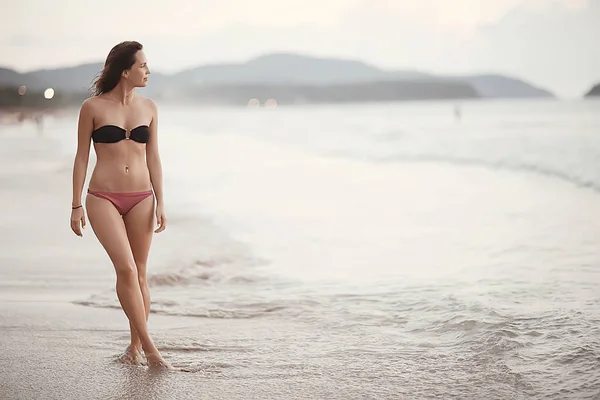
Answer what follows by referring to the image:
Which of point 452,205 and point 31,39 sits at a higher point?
point 31,39

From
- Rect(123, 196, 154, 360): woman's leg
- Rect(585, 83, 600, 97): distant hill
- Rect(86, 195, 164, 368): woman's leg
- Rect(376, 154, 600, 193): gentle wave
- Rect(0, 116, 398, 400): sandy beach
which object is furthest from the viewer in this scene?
Rect(585, 83, 600, 97): distant hill

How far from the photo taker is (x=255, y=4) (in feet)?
93.9

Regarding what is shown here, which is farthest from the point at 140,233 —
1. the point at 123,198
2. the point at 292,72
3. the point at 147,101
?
the point at 292,72

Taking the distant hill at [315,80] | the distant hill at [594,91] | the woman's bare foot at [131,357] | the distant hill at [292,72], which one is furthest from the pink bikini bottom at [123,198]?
the distant hill at [594,91]

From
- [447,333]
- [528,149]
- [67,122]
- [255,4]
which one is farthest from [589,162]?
[255,4]

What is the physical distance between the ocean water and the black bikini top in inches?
33.7

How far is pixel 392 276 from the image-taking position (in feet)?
17.4

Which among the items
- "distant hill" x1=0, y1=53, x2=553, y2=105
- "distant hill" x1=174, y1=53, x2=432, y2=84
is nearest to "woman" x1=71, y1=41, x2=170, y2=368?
"distant hill" x1=0, y1=53, x2=553, y2=105

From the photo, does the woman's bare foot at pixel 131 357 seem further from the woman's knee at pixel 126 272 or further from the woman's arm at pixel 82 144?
the woman's arm at pixel 82 144

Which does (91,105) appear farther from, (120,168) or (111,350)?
(111,350)

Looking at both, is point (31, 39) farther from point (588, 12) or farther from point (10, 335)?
point (588, 12)

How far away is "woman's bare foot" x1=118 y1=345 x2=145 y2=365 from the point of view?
3.13 metres

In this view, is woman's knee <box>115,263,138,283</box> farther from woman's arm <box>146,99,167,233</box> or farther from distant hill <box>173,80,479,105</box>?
distant hill <box>173,80,479,105</box>

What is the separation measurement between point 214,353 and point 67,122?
1898cm
